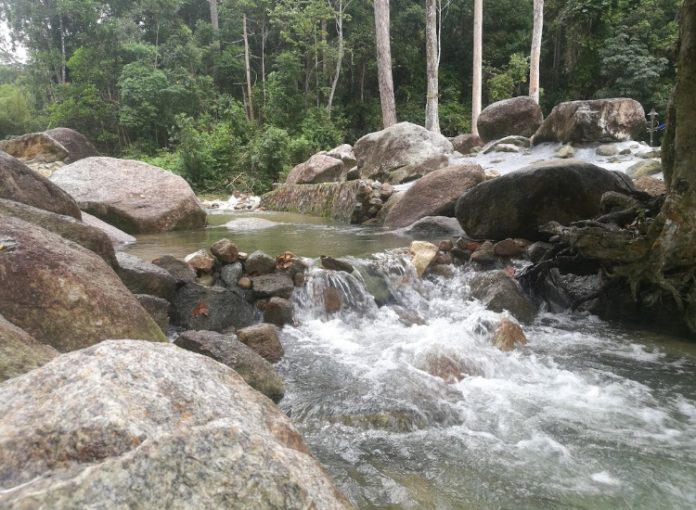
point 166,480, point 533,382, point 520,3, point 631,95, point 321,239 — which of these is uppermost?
point 520,3

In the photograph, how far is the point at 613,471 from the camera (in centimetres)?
291

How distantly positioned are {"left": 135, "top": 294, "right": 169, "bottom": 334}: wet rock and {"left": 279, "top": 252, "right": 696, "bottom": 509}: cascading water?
1.21 m

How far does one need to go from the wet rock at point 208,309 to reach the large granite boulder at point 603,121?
11.8 meters

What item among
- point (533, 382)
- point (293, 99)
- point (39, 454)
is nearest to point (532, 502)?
point (533, 382)

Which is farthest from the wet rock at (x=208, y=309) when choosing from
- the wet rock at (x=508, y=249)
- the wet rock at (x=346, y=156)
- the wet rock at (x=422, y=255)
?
the wet rock at (x=346, y=156)

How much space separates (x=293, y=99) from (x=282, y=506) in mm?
24155

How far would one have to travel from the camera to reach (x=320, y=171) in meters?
14.7

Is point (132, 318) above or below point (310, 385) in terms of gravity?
above

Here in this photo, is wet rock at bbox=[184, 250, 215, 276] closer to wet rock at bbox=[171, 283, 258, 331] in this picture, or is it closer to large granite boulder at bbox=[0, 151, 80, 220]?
wet rock at bbox=[171, 283, 258, 331]

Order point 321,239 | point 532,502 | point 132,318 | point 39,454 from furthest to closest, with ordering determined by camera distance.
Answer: point 321,239, point 132,318, point 532,502, point 39,454

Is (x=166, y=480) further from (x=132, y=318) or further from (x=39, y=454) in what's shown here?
(x=132, y=318)

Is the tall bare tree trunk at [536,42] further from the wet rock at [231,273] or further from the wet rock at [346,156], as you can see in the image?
the wet rock at [231,273]

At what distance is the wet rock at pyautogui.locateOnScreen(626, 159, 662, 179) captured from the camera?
1033 cm

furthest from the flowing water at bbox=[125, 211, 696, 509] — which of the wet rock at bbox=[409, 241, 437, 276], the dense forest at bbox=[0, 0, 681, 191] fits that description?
the dense forest at bbox=[0, 0, 681, 191]
